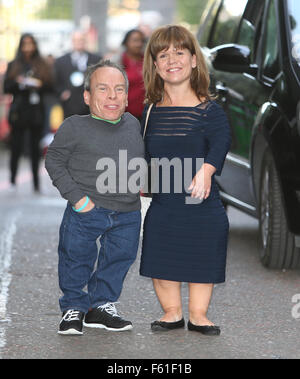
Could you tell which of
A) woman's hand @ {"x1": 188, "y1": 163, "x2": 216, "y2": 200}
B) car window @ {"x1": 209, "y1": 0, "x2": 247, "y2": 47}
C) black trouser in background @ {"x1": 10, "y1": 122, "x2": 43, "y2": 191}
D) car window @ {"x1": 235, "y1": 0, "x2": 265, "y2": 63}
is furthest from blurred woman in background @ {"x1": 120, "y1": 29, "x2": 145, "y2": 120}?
woman's hand @ {"x1": 188, "y1": 163, "x2": 216, "y2": 200}

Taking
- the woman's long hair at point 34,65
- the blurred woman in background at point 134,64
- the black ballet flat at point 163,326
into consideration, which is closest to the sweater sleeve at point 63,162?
the black ballet flat at point 163,326

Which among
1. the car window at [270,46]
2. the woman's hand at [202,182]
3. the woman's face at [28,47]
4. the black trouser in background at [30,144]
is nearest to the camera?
the woman's hand at [202,182]

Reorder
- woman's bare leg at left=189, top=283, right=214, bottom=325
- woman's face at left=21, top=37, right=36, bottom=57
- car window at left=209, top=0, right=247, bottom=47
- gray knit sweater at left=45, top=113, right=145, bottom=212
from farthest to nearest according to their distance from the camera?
woman's face at left=21, top=37, right=36, bottom=57
car window at left=209, top=0, right=247, bottom=47
woman's bare leg at left=189, top=283, right=214, bottom=325
gray knit sweater at left=45, top=113, right=145, bottom=212

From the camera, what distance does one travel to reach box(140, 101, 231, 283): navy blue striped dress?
17.0ft

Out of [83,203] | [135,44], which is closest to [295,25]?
[83,203]

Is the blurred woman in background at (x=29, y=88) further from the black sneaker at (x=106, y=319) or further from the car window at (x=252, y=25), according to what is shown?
the black sneaker at (x=106, y=319)

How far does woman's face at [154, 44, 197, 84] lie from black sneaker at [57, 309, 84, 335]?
1.16 m

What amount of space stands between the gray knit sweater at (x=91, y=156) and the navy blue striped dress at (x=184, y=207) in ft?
0.44

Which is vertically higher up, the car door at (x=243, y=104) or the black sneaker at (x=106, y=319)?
the car door at (x=243, y=104)

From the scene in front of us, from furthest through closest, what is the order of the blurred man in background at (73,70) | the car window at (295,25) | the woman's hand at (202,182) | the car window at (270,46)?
1. the blurred man in background at (73,70)
2. the car window at (270,46)
3. the car window at (295,25)
4. the woman's hand at (202,182)

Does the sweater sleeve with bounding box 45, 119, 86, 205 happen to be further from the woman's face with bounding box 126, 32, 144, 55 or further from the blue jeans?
the woman's face with bounding box 126, 32, 144, 55

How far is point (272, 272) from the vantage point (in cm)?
695

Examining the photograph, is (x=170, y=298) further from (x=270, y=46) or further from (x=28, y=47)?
(x=28, y=47)

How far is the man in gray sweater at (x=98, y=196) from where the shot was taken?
5168mm
